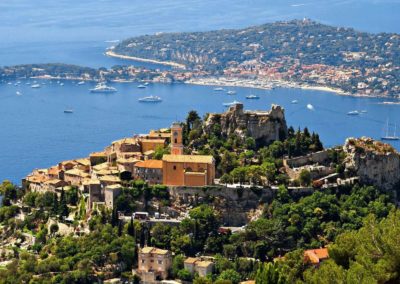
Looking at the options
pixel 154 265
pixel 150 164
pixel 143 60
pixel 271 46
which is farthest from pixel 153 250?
pixel 143 60

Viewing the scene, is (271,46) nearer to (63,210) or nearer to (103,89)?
(103,89)

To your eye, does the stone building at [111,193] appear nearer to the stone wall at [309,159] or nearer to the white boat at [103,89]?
the stone wall at [309,159]

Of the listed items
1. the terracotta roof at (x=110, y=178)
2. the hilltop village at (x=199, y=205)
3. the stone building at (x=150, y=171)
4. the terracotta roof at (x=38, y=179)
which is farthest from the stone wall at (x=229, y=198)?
the terracotta roof at (x=38, y=179)

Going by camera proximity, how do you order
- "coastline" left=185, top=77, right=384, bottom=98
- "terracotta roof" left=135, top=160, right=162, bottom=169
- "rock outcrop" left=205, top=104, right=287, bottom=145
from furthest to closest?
1. "coastline" left=185, top=77, right=384, bottom=98
2. "rock outcrop" left=205, top=104, right=287, bottom=145
3. "terracotta roof" left=135, top=160, right=162, bottom=169

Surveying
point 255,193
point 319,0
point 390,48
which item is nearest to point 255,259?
point 255,193

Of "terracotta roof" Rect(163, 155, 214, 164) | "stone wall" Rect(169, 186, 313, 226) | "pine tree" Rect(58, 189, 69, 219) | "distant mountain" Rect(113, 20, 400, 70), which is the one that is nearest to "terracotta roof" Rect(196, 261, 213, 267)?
"stone wall" Rect(169, 186, 313, 226)

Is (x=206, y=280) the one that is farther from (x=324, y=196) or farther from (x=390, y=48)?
(x=390, y=48)

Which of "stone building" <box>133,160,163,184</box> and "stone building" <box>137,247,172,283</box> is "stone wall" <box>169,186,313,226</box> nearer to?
"stone building" <box>133,160,163,184</box>
